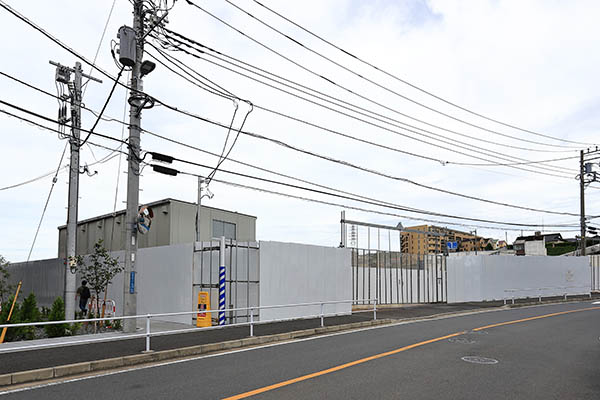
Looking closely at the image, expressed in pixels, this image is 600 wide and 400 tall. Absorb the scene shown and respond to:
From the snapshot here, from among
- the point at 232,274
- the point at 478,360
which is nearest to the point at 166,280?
the point at 232,274

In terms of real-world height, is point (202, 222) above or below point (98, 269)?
above

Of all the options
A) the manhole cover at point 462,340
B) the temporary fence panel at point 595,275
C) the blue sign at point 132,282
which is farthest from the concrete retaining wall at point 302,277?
the temporary fence panel at point 595,275

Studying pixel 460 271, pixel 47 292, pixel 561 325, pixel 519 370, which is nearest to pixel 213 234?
pixel 47 292

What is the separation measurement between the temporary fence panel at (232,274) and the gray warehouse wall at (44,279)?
14137mm

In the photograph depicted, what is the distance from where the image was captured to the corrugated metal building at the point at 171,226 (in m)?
27.5

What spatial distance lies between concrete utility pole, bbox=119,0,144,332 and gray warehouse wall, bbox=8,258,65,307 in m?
16.2

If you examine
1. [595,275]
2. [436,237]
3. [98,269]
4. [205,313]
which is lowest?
[595,275]

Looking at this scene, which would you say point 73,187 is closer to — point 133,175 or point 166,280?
point 133,175

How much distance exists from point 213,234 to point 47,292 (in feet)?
35.7

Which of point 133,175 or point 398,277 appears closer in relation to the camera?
point 133,175

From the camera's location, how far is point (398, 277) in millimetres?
26234

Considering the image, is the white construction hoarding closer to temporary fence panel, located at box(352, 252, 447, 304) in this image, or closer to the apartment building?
temporary fence panel, located at box(352, 252, 447, 304)

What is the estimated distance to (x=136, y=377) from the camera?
8.18 meters

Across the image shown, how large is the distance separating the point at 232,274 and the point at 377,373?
9.99 m
